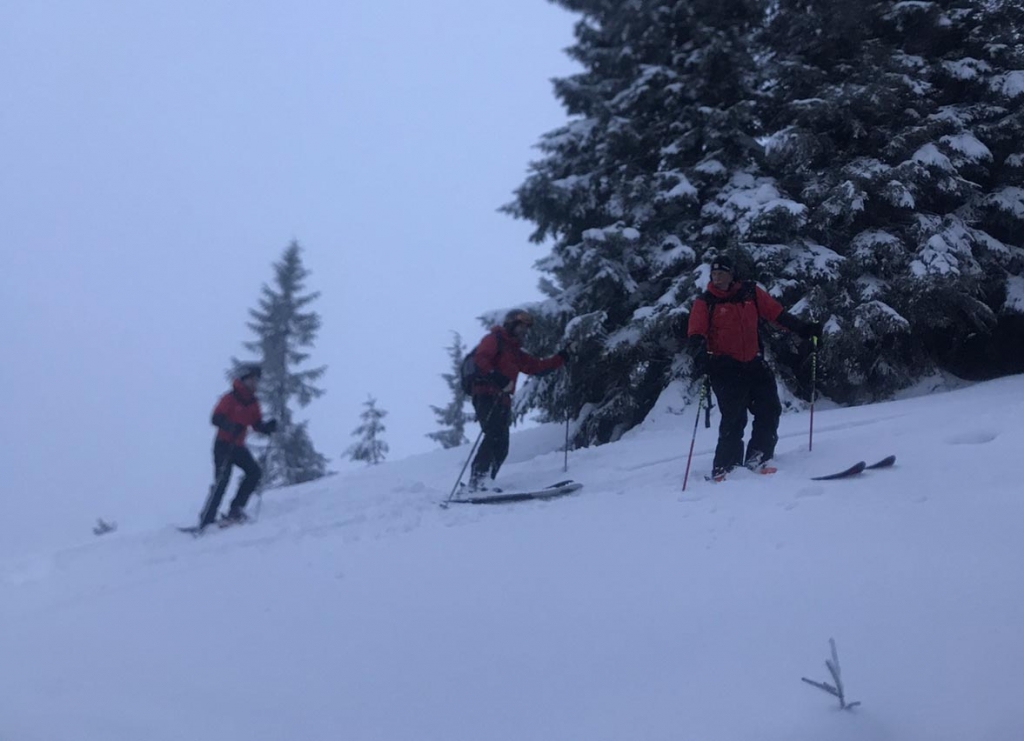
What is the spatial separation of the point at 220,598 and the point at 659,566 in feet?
10.0

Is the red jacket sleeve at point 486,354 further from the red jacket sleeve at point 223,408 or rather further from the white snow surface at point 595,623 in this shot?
the red jacket sleeve at point 223,408

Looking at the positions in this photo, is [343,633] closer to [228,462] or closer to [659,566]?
[659,566]

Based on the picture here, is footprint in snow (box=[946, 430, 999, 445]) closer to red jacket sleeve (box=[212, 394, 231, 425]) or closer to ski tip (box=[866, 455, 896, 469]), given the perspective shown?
ski tip (box=[866, 455, 896, 469])

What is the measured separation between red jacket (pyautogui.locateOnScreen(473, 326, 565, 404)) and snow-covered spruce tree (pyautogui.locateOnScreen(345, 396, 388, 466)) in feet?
83.1

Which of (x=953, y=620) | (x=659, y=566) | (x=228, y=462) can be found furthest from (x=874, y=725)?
(x=228, y=462)

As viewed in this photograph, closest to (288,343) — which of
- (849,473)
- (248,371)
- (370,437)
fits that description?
(370,437)

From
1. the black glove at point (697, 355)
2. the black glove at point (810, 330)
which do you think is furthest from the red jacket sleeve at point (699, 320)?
the black glove at point (697, 355)

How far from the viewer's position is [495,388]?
9.41 metres

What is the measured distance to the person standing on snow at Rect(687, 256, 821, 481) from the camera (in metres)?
7.51

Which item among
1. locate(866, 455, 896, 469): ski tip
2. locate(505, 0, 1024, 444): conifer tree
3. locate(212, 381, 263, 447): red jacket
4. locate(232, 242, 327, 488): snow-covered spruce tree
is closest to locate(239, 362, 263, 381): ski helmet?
locate(212, 381, 263, 447): red jacket

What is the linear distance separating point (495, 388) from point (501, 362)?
1.06 ft

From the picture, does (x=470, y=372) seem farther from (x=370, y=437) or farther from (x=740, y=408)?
A: (x=370, y=437)

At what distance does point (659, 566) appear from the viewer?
5055 millimetres

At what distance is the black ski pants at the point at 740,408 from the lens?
7.57 meters
